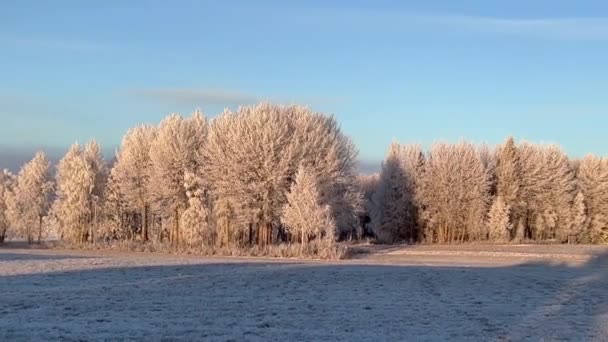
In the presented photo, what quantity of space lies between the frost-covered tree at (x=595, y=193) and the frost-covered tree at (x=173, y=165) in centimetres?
5109

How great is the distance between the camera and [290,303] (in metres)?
21.8

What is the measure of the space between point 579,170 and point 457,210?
2353 centimetres

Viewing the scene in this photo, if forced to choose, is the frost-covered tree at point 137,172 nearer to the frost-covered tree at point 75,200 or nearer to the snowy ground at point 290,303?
the frost-covered tree at point 75,200

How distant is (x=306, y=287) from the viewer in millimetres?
26734

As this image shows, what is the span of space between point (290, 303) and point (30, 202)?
2836 inches

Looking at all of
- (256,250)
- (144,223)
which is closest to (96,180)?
(144,223)

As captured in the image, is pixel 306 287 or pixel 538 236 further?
pixel 538 236

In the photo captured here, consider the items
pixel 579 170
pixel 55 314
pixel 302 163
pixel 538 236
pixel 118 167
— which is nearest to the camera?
pixel 55 314

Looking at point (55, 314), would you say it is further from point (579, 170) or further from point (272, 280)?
point (579, 170)

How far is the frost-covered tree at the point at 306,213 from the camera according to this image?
56.9 meters

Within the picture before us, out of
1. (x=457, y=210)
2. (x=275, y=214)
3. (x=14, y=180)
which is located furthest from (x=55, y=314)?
(x=14, y=180)

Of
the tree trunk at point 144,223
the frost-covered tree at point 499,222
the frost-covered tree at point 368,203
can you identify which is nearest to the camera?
the tree trunk at point 144,223

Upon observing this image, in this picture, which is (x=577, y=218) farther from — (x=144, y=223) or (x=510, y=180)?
(x=144, y=223)

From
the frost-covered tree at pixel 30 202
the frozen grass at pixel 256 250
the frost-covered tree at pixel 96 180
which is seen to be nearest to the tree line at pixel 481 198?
the frozen grass at pixel 256 250
